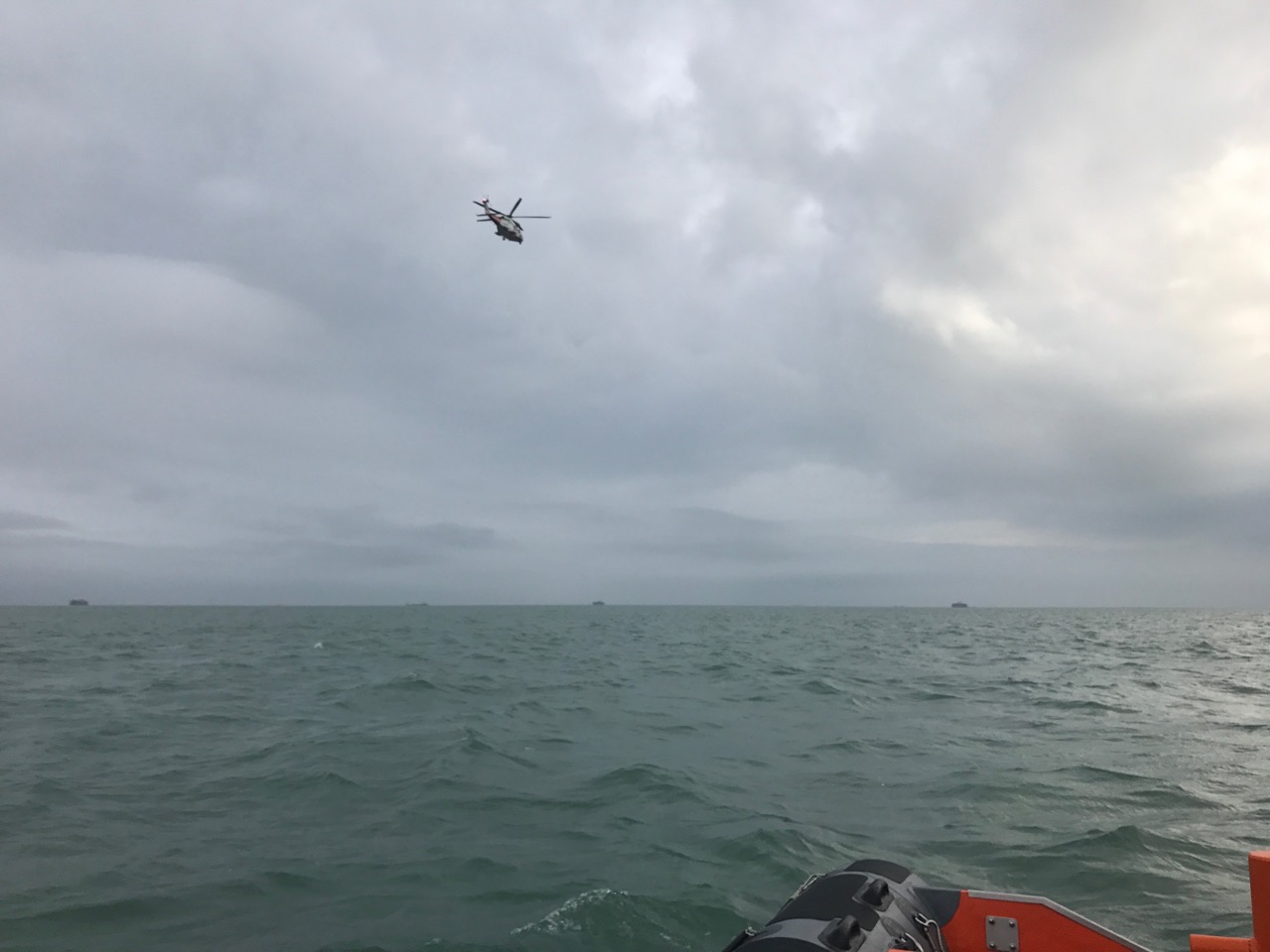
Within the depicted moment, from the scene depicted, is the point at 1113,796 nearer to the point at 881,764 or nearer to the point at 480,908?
the point at 881,764

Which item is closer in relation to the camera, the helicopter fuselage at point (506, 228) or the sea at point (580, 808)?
the sea at point (580, 808)

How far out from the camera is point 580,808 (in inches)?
449

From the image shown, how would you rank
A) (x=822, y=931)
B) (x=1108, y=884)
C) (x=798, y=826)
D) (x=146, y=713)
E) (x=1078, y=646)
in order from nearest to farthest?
Result: (x=822, y=931), (x=1108, y=884), (x=798, y=826), (x=146, y=713), (x=1078, y=646)

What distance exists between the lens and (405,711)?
64.4 feet

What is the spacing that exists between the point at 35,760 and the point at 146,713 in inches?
220

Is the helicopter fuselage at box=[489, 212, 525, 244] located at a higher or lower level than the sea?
higher

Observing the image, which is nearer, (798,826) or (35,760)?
(798,826)

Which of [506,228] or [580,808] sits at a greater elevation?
[506,228]

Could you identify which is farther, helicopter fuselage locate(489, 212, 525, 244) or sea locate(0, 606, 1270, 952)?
helicopter fuselage locate(489, 212, 525, 244)

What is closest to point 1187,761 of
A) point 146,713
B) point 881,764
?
point 881,764

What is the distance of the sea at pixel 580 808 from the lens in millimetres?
7863

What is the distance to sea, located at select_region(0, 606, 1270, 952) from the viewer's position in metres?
7.86

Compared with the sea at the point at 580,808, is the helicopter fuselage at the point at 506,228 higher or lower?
higher

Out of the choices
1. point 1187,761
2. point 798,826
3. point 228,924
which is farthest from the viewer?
point 1187,761
